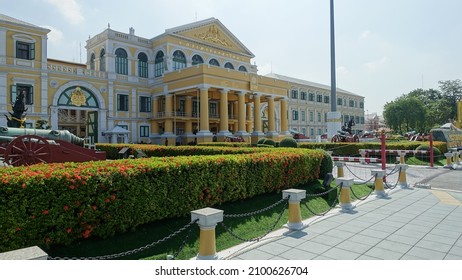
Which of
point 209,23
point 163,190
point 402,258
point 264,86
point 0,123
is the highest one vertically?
point 209,23

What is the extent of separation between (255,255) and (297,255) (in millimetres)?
763

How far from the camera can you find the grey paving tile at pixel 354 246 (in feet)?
18.6

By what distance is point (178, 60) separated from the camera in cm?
3728

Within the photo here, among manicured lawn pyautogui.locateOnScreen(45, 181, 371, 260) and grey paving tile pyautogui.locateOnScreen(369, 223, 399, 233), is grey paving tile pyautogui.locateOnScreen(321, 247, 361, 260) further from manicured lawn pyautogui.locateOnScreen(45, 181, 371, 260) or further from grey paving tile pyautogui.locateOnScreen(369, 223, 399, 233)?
grey paving tile pyautogui.locateOnScreen(369, 223, 399, 233)

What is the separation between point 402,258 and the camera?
17.4ft

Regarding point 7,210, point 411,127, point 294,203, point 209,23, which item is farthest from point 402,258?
point 411,127

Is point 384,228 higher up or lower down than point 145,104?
lower down

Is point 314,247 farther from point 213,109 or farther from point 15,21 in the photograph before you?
point 213,109

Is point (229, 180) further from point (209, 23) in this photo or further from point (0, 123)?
point (209, 23)

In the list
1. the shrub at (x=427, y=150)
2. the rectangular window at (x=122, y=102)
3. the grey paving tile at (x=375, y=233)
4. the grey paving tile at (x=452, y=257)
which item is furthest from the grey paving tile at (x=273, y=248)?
the rectangular window at (x=122, y=102)

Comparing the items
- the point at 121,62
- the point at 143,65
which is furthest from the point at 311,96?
the point at 121,62

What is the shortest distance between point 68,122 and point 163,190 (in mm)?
37188

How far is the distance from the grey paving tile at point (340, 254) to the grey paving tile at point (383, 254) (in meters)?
0.27

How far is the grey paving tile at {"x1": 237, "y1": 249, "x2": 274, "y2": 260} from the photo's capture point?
17.8 ft
